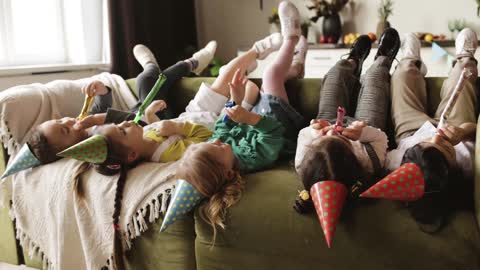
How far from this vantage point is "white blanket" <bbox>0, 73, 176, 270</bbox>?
4.52ft

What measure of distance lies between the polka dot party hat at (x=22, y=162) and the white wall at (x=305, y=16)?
300cm

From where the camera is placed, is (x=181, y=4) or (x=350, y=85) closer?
(x=350, y=85)

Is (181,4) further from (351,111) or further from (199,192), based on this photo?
(199,192)

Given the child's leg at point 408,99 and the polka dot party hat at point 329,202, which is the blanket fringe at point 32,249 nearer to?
the polka dot party hat at point 329,202

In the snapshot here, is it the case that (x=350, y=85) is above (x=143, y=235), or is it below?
above

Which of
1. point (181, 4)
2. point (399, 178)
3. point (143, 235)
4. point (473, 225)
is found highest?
point (181, 4)

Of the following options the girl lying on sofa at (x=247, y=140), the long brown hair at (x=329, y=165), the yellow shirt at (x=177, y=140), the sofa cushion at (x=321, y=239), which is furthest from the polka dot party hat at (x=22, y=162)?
the long brown hair at (x=329, y=165)

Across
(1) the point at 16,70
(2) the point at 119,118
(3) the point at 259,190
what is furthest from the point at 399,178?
(1) the point at 16,70

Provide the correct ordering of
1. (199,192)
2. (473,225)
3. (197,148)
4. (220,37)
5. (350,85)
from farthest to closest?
(220,37) → (350,85) → (197,148) → (199,192) → (473,225)

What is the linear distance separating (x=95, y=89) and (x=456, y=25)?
8.98 feet

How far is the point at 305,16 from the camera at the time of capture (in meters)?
4.04

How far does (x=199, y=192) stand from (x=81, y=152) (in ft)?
1.42

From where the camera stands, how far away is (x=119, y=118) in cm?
186

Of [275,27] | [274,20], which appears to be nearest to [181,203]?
[274,20]
